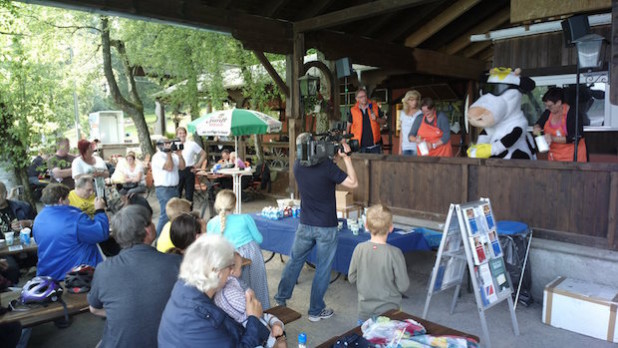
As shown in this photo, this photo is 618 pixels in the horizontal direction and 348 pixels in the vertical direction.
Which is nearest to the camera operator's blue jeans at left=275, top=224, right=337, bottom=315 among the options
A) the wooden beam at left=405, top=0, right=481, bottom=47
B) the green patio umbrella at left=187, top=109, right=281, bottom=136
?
the green patio umbrella at left=187, top=109, right=281, bottom=136

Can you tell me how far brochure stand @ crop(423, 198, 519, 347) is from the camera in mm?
3941

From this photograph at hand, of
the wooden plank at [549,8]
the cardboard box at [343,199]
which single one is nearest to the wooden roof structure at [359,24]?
the wooden plank at [549,8]

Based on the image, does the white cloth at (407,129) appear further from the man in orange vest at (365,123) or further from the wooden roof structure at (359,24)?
the wooden roof structure at (359,24)

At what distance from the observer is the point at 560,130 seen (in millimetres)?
5711

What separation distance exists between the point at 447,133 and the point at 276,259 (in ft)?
9.92

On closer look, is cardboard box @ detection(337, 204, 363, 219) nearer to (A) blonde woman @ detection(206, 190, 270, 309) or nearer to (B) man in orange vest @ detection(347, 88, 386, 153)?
(B) man in orange vest @ detection(347, 88, 386, 153)

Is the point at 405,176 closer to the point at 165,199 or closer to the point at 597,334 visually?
the point at 597,334

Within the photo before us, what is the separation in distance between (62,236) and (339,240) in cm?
272

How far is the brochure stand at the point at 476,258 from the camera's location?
394 centimetres

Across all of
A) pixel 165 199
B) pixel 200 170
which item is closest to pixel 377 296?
pixel 165 199

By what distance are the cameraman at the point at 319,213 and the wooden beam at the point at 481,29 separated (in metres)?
7.24

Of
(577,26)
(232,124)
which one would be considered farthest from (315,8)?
(577,26)

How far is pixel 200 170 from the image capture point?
11.0 metres

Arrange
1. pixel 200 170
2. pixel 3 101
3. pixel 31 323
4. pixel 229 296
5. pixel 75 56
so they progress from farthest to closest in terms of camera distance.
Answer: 1. pixel 75 56
2. pixel 200 170
3. pixel 3 101
4. pixel 31 323
5. pixel 229 296
